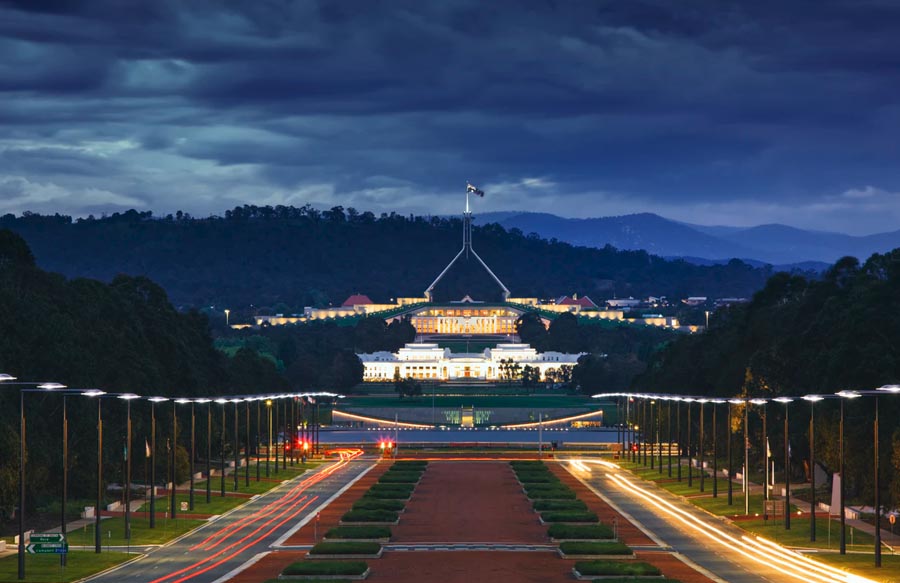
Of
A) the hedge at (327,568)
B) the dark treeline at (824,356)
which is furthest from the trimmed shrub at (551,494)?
the hedge at (327,568)

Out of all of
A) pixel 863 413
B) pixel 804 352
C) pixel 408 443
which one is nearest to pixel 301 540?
pixel 863 413

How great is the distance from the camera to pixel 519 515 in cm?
9619

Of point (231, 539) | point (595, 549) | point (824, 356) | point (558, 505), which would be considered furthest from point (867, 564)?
point (824, 356)

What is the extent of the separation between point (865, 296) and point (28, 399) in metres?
49.5

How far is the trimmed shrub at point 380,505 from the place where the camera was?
96.2 meters

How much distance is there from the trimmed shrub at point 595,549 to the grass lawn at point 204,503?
2839cm

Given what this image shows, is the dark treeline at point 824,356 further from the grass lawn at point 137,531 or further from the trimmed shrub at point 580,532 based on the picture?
the grass lawn at point 137,531

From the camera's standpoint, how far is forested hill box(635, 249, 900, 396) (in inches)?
3942

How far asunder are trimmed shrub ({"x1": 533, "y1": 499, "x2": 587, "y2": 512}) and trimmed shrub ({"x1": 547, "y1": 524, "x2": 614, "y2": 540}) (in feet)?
40.4

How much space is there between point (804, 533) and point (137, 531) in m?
31.9

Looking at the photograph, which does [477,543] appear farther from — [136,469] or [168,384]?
[168,384]

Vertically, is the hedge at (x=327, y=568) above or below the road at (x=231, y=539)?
above

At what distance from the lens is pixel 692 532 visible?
86938 mm

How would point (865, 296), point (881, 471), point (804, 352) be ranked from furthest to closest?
1. point (804, 352)
2. point (865, 296)
3. point (881, 471)
